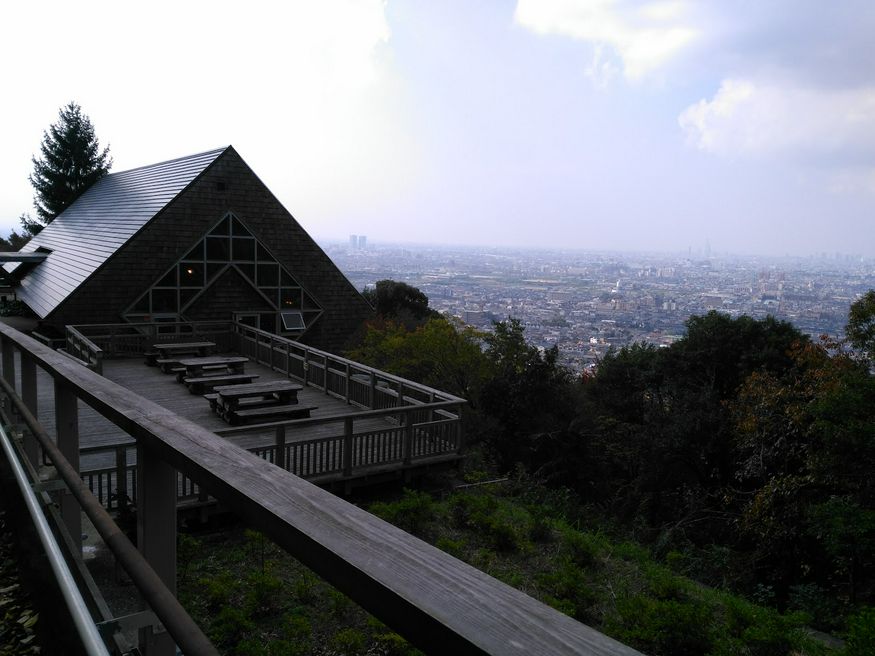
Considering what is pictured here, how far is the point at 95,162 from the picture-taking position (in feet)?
147

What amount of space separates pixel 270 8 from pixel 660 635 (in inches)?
1001

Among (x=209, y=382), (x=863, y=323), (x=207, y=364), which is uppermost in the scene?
(x=863, y=323)

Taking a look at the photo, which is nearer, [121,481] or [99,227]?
[121,481]

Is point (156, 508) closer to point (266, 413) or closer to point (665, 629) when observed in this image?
point (665, 629)

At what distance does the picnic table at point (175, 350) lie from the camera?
1678 cm

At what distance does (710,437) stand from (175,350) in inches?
583

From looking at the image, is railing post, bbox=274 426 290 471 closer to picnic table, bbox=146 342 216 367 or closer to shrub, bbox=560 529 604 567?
shrub, bbox=560 529 604 567

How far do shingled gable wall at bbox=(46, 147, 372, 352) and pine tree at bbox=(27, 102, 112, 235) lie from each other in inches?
1109

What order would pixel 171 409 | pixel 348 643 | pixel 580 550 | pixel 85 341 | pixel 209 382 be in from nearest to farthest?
pixel 348 643 → pixel 580 550 → pixel 171 409 → pixel 209 382 → pixel 85 341

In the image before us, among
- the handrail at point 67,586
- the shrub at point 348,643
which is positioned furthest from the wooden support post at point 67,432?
the shrub at point 348,643

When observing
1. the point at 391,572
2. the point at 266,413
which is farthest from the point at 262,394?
the point at 391,572

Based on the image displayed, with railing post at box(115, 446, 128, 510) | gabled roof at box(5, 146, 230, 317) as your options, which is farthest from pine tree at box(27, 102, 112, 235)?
railing post at box(115, 446, 128, 510)

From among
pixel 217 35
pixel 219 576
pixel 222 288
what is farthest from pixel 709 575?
pixel 217 35

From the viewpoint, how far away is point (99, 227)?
75.6ft
